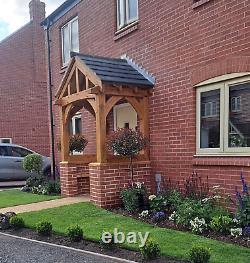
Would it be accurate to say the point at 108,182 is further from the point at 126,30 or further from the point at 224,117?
the point at 126,30

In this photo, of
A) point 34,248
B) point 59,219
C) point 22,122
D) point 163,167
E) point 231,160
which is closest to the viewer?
point 34,248

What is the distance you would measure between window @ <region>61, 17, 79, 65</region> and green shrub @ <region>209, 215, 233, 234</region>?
802 cm

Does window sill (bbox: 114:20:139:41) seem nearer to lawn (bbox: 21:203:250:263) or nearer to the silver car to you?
lawn (bbox: 21:203:250:263)

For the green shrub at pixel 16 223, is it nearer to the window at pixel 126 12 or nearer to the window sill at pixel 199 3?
the window sill at pixel 199 3

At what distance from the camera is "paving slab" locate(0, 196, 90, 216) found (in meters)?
7.38

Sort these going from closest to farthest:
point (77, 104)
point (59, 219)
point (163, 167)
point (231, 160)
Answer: point (231, 160)
point (59, 219)
point (163, 167)
point (77, 104)

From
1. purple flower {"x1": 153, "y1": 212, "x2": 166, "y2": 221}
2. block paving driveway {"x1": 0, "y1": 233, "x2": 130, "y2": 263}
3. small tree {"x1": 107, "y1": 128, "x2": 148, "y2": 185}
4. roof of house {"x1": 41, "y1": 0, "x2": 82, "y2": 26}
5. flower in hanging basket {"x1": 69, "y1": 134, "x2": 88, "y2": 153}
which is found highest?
roof of house {"x1": 41, "y1": 0, "x2": 82, "y2": 26}

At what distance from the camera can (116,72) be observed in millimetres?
7637

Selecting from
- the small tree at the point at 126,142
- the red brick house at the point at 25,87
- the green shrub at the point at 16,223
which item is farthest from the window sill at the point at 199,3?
the red brick house at the point at 25,87

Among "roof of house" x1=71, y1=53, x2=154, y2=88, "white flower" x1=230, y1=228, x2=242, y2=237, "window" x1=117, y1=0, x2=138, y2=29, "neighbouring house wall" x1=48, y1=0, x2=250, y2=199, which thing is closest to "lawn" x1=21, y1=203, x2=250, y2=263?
"white flower" x1=230, y1=228, x2=242, y2=237

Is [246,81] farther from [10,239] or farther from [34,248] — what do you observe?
[10,239]

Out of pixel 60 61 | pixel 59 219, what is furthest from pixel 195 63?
pixel 60 61

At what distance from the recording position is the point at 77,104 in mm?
8828

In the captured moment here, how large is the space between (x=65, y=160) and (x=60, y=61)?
15.8 ft
